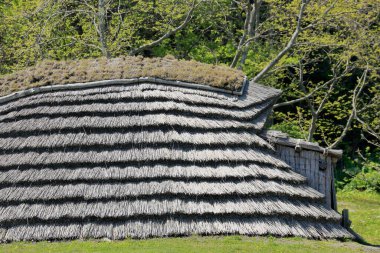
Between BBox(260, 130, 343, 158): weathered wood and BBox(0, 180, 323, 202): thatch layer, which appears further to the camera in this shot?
BBox(260, 130, 343, 158): weathered wood

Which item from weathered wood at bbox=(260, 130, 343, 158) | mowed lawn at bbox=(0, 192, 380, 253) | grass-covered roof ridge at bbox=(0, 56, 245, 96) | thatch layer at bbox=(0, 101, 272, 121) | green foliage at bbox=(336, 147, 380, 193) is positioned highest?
grass-covered roof ridge at bbox=(0, 56, 245, 96)

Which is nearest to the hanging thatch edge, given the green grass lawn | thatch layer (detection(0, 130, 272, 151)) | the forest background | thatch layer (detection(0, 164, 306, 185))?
thatch layer (detection(0, 130, 272, 151))

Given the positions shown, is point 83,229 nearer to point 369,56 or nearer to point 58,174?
point 58,174

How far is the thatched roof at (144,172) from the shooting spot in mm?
9141

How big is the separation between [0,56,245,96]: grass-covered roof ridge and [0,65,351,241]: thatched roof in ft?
1.31

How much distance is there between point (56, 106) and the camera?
11023 mm

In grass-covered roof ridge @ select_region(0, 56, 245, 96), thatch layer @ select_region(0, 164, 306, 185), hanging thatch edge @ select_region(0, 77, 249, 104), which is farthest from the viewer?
grass-covered roof ridge @ select_region(0, 56, 245, 96)

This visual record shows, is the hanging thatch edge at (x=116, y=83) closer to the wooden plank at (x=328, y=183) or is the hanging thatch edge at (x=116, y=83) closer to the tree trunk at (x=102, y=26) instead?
the wooden plank at (x=328, y=183)

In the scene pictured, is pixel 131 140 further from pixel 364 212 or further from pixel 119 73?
pixel 364 212

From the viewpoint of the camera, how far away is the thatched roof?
914 centimetres

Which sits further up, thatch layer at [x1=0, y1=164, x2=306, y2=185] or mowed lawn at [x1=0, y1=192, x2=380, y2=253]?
thatch layer at [x1=0, y1=164, x2=306, y2=185]

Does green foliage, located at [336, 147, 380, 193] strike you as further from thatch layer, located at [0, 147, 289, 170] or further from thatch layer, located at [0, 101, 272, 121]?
thatch layer, located at [0, 147, 289, 170]

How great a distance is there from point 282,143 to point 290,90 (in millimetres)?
13558

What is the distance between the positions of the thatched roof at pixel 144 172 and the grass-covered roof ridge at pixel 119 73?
0.40 metres
